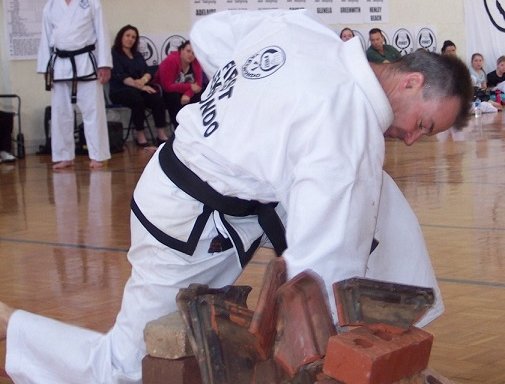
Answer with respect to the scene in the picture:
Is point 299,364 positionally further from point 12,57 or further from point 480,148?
point 12,57

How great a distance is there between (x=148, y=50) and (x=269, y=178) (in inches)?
430

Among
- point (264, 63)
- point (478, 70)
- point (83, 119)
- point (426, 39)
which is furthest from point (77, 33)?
point (478, 70)

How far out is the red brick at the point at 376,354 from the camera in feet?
5.54

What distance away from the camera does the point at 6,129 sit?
35.7ft

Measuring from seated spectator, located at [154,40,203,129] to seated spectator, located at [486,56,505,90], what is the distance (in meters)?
6.74

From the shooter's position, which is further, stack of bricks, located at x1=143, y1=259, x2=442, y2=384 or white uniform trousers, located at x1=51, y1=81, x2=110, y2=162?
white uniform trousers, located at x1=51, y1=81, x2=110, y2=162

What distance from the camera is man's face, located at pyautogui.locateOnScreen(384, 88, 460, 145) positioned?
7.50 ft

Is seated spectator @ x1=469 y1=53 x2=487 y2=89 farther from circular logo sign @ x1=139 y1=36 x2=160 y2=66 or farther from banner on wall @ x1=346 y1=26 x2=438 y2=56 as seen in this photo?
circular logo sign @ x1=139 y1=36 x2=160 y2=66

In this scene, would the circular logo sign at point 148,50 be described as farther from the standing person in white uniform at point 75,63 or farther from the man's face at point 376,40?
the man's face at point 376,40

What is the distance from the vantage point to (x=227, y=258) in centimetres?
259

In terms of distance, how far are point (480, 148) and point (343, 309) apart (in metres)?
8.74

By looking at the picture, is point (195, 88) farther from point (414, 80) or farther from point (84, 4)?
point (414, 80)

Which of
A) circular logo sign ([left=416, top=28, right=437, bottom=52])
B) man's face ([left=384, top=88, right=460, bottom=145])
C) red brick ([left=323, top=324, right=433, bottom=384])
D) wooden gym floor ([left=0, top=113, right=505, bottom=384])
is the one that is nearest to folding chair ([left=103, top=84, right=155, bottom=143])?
wooden gym floor ([left=0, top=113, right=505, bottom=384])

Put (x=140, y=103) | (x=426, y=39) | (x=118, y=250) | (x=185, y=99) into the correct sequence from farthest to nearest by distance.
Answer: (x=426, y=39), (x=185, y=99), (x=140, y=103), (x=118, y=250)
